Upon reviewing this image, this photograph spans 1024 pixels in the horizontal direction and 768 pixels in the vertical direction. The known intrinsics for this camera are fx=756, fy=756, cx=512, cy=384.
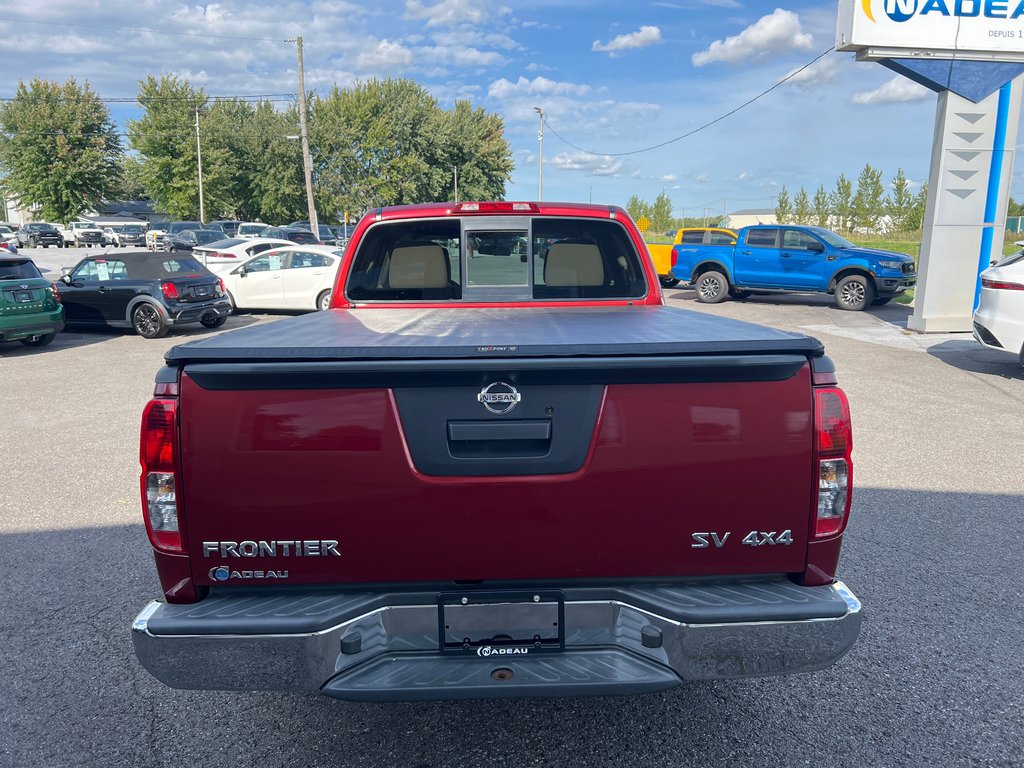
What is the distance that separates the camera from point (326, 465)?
2.24m

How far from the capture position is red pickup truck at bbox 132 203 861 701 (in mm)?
2229

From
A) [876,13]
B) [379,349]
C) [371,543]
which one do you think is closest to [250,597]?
[371,543]

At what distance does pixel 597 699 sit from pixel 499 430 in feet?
5.33

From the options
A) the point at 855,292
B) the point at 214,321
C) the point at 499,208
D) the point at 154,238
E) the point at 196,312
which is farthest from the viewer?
the point at 154,238

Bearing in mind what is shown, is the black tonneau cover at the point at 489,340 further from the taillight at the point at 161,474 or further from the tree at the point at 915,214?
the tree at the point at 915,214

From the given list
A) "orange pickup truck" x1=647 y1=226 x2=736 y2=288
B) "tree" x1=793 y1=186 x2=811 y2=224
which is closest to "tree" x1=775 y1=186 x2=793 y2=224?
"tree" x1=793 y1=186 x2=811 y2=224

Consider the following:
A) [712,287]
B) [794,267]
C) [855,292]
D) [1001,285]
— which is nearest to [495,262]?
[1001,285]

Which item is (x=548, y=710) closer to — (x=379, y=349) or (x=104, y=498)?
(x=379, y=349)

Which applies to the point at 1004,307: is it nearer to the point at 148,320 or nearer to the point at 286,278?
the point at 286,278

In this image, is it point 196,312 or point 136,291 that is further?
point 196,312

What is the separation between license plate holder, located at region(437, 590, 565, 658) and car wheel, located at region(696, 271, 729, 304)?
1993 cm

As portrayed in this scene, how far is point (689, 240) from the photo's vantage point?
22.5 metres

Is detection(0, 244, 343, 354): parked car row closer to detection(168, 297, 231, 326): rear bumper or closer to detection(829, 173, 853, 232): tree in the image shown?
detection(168, 297, 231, 326): rear bumper

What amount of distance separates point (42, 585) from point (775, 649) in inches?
160
